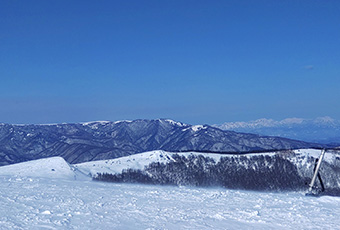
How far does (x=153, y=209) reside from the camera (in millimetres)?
20797

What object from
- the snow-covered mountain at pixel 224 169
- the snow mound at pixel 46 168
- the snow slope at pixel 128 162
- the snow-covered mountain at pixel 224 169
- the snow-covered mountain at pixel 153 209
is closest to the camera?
the snow-covered mountain at pixel 153 209

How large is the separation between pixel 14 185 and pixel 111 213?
11588 mm

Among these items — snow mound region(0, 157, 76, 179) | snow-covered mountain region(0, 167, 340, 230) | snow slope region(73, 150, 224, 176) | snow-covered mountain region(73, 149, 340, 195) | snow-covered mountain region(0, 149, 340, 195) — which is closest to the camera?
snow-covered mountain region(0, 167, 340, 230)

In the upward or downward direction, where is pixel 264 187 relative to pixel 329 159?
downward

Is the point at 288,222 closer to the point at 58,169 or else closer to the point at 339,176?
the point at 58,169

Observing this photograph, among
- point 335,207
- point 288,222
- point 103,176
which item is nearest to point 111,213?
point 288,222

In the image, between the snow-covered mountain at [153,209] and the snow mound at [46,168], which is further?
the snow mound at [46,168]

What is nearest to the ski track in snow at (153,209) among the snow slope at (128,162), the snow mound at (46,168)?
the snow mound at (46,168)

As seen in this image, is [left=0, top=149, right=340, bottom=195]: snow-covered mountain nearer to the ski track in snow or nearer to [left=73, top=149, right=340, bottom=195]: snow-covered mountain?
[left=73, top=149, right=340, bottom=195]: snow-covered mountain

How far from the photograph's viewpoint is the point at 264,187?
119250mm

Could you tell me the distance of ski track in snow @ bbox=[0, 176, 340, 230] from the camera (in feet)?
57.1

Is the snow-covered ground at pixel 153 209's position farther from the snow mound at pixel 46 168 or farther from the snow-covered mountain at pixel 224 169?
the snow-covered mountain at pixel 224 169

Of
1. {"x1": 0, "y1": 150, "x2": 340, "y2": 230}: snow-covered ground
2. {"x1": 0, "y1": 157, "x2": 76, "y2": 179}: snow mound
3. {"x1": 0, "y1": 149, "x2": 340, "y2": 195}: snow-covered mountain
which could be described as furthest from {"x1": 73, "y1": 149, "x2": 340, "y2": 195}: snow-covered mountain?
{"x1": 0, "y1": 150, "x2": 340, "y2": 230}: snow-covered ground

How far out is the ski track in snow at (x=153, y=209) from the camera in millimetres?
17391
